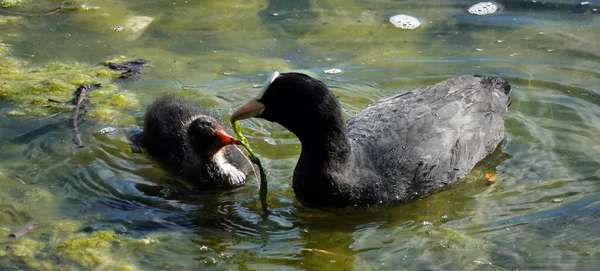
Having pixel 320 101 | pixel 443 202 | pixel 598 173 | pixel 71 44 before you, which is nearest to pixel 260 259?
pixel 320 101

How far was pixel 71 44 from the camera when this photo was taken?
8242mm

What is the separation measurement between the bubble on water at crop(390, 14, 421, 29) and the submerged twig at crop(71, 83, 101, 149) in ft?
9.74

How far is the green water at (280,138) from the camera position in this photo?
502 centimetres

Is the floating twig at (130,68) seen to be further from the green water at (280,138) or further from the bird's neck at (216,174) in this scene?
the bird's neck at (216,174)

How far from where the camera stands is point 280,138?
22.1 ft

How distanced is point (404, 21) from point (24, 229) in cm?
462

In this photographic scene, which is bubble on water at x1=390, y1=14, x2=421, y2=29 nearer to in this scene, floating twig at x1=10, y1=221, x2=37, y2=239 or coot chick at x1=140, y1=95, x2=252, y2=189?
coot chick at x1=140, y1=95, x2=252, y2=189

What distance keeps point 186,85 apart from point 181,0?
212 cm

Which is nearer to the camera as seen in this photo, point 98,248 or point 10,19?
point 98,248

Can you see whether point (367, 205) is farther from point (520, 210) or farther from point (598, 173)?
point (598, 173)

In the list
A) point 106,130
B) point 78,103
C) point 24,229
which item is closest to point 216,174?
point 106,130

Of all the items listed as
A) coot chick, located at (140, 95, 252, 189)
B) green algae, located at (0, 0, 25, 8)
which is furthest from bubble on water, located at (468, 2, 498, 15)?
green algae, located at (0, 0, 25, 8)

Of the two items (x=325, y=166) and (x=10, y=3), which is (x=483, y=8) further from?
(x=10, y=3)

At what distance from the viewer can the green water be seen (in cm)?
502
